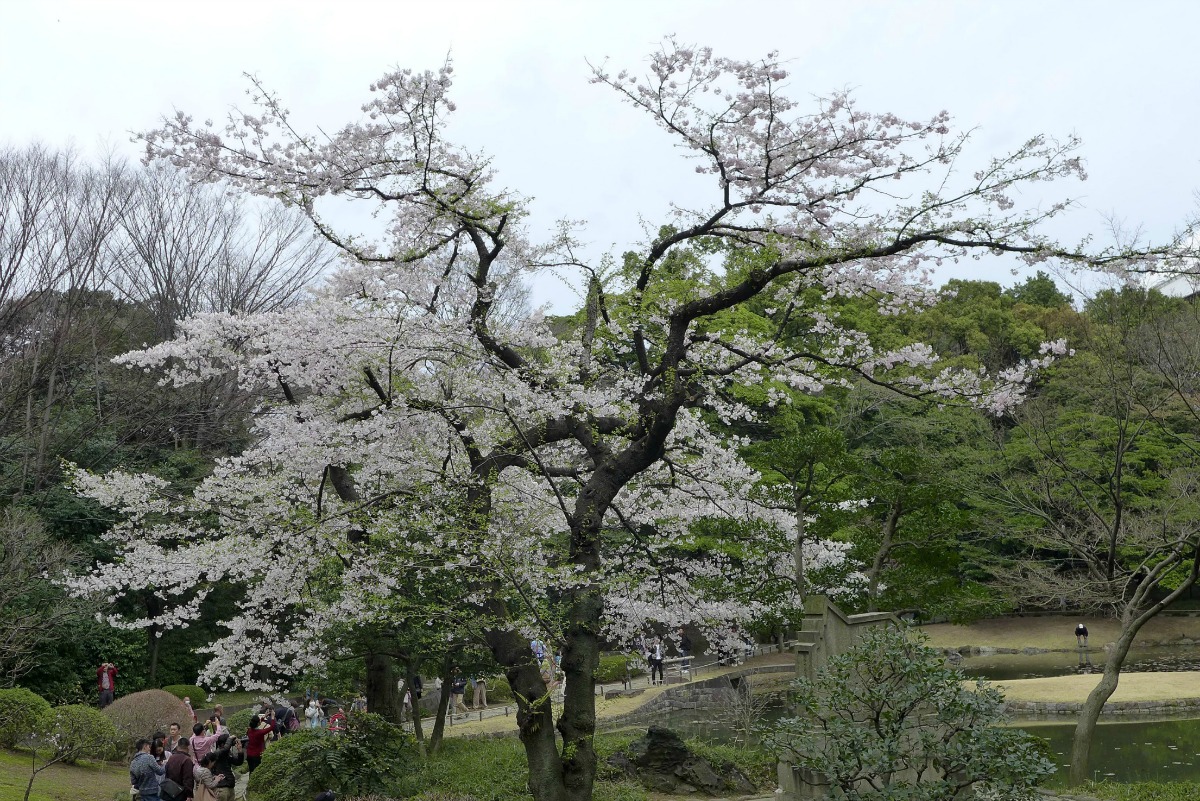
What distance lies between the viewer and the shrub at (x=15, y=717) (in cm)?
1334

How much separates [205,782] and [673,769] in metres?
5.35

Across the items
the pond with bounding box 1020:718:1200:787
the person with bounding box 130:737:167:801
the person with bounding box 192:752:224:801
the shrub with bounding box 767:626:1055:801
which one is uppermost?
the shrub with bounding box 767:626:1055:801

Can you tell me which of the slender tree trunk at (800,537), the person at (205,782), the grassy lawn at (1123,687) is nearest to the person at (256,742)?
the person at (205,782)

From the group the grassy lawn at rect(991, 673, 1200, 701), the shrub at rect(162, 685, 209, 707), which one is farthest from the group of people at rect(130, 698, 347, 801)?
the grassy lawn at rect(991, 673, 1200, 701)

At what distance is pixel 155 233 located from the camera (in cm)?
2511

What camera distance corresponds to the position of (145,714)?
48.5 feet

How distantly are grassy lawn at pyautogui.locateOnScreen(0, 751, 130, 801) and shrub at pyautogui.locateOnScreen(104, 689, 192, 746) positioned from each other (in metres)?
0.62

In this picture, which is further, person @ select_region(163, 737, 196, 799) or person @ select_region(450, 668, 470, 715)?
person @ select_region(450, 668, 470, 715)

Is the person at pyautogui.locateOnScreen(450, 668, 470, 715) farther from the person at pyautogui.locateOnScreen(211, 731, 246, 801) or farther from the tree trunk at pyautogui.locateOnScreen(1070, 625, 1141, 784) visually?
the tree trunk at pyautogui.locateOnScreen(1070, 625, 1141, 784)

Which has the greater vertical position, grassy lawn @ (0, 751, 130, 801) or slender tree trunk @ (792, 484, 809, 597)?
slender tree trunk @ (792, 484, 809, 597)

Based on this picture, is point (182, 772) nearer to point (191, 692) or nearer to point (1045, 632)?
point (191, 692)

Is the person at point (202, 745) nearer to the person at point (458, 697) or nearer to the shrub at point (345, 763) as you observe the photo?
the shrub at point (345, 763)

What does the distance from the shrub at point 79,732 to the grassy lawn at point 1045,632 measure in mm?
22452

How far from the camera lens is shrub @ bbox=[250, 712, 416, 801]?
10.5m
